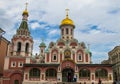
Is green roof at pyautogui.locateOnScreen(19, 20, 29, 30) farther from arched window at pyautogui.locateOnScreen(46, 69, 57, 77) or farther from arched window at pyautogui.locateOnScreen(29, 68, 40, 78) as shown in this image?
arched window at pyautogui.locateOnScreen(46, 69, 57, 77)

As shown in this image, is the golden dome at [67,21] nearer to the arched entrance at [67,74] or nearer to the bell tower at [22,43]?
the bell tower at [22,43]

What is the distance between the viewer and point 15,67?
4459 cm

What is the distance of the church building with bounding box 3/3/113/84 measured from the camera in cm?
4103

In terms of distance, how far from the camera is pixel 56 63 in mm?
44250

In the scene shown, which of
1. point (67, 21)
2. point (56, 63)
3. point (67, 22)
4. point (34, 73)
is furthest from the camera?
point (67, 21)

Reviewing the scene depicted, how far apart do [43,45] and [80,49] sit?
76.5 feet

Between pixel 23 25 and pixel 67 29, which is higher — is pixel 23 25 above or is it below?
above

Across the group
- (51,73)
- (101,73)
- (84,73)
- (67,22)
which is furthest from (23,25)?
(101,73)

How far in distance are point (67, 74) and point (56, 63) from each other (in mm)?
3974

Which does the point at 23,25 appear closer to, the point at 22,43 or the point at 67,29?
the point at 22,43

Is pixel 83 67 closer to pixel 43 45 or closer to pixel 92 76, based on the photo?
pixel 92 76

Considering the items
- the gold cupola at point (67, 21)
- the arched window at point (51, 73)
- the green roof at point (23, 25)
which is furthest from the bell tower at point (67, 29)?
the arched window at point (51, 73)

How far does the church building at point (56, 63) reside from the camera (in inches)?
1615

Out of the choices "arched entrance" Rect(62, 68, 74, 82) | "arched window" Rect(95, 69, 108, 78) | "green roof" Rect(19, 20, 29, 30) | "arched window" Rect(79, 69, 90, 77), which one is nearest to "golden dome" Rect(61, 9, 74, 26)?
"green roof" Rect(19, 20, 29, 30)
